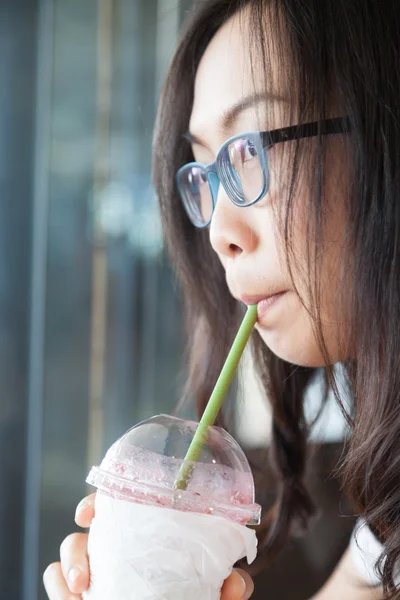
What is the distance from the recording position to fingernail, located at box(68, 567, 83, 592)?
837 mm

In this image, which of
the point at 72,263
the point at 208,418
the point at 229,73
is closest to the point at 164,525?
the point at 208,418

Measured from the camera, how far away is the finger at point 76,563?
83cm

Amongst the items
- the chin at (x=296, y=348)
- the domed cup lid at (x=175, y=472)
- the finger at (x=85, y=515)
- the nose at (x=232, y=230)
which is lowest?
the finger at (x=85, y=515)

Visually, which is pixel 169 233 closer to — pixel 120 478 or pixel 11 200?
pixel 11 200

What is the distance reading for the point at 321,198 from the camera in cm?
96

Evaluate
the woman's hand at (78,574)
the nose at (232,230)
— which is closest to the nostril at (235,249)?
the nose at (232,230)

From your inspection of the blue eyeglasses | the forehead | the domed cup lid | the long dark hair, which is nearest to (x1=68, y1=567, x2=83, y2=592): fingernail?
the domed cup lid

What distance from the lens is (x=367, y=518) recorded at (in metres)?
0.99

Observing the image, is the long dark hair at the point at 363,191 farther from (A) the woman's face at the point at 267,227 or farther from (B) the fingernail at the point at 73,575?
(B) the fingernail at the point at 73,575

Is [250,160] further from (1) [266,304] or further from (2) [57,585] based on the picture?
(2) [57,585]

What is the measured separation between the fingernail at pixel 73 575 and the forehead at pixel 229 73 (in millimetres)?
598

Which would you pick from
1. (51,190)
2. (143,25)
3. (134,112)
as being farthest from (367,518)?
(143,25)

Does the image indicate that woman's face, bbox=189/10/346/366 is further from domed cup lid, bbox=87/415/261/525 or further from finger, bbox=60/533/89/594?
finger, bbox=60/533/89/594

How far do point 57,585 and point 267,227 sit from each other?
20.2 inches
